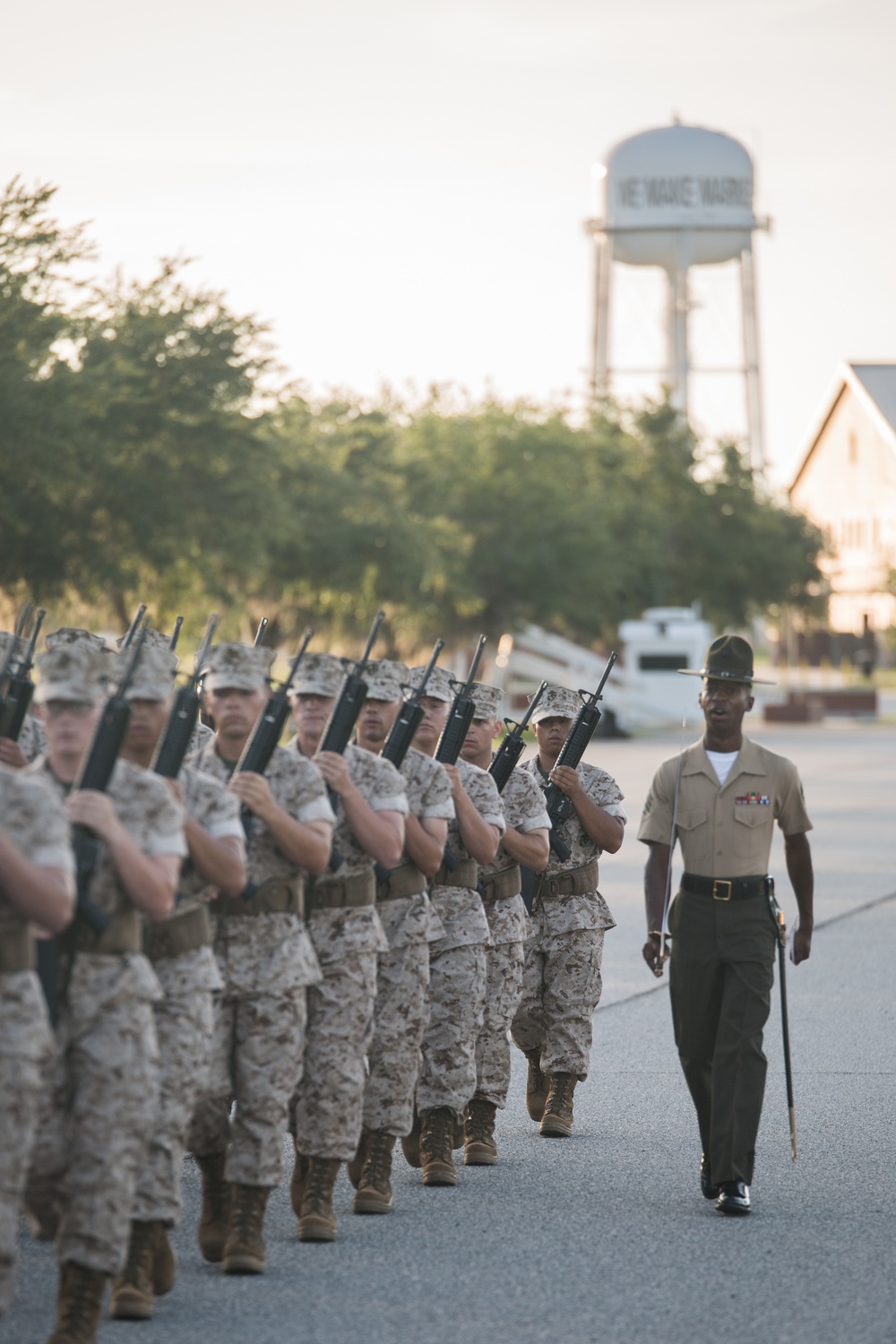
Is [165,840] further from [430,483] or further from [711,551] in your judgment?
[711,551]

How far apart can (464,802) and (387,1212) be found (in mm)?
1626

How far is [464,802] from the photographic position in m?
8.41

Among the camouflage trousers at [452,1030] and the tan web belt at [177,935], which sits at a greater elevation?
the tan web belt at [177,935]

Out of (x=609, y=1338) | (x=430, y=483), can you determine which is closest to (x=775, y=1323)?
(x=609, y=1338)

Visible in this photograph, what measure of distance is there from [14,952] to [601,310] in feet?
246

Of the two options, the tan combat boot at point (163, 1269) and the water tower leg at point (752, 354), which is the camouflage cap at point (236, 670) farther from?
the water tower leg at point (752, 354)

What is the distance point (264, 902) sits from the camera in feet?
22.9

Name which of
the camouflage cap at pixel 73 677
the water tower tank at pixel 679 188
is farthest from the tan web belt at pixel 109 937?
the water tower tank at pixel 679 188

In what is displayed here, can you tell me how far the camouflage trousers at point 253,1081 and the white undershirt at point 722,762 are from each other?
2026 millimetres

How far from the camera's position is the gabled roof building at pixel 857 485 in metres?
94.1

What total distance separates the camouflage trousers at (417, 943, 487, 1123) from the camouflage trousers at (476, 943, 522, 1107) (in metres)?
0.23

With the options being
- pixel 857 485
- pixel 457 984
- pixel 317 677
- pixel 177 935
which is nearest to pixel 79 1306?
pixel 177 935

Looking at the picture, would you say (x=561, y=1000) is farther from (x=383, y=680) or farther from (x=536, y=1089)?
(x=383, y=680)

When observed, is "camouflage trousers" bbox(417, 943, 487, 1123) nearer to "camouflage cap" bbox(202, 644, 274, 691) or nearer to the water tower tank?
"camouflage cap" bbox(202, 644, 274, 691)
